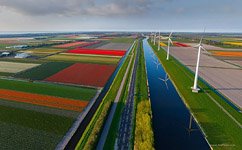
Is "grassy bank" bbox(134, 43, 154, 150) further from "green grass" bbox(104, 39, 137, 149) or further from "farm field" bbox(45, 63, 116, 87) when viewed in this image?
"farm field" bbox(45, 63, 116, 87)

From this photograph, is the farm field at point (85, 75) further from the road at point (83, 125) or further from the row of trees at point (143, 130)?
the row of trees at point (143, 130)

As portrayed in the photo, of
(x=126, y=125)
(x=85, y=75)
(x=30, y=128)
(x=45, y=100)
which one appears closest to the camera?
(x=30, y=128)

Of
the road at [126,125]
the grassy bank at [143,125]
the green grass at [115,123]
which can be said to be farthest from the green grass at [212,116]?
the green grass at [115,123]

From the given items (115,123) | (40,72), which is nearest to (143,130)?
(115,123)

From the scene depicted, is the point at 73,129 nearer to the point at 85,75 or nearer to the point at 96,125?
the point at 96,125

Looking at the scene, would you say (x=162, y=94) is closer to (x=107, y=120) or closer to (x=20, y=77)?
(x=107, y=120)
